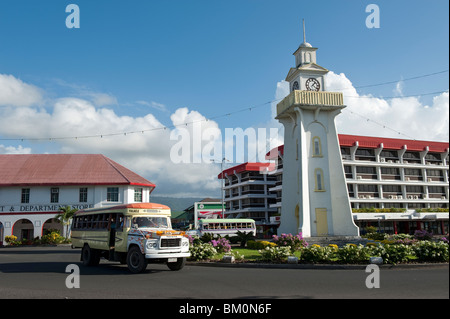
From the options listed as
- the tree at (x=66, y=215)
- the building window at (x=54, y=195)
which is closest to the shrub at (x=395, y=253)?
the tree at (x=66, y=215)

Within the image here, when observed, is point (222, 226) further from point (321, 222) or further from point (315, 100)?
point (315, 100)

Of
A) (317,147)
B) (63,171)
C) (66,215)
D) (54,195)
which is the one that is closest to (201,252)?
(317,147)

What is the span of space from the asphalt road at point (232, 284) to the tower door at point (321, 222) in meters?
17.3

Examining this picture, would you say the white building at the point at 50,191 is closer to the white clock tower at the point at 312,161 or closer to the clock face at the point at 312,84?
the white clock tower at the point at 312,161

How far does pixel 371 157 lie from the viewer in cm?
5469

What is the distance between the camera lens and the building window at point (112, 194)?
38094 mm

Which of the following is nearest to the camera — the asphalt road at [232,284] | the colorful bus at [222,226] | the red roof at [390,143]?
the asphalt road at [232,284]

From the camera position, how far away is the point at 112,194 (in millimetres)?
38281

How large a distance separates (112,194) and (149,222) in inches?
986

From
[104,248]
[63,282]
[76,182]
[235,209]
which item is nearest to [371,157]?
[235,209]

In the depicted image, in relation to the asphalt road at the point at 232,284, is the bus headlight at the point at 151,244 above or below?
above

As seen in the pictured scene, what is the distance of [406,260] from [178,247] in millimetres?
8411

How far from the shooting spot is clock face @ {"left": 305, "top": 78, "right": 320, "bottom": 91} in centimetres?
3188

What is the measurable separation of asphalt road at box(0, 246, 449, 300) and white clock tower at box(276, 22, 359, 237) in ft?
56.8
